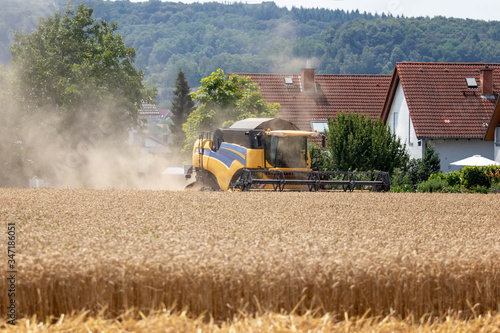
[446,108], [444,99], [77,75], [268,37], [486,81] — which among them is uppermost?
[268,37]

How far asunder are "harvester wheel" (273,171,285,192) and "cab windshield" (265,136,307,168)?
1056mm

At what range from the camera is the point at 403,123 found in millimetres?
43719

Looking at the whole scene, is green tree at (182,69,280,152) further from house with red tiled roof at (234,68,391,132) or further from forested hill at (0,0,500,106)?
forested hill at (0,0,500,106)

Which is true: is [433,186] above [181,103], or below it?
below

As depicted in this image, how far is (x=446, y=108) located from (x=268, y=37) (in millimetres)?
89700

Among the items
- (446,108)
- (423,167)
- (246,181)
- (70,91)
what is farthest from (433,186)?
(70,91)

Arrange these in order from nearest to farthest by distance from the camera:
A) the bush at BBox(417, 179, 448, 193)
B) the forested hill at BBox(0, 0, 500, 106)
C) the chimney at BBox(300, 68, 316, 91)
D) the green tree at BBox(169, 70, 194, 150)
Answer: the bush at BBox(417, 179, 448, 193) → the chimney at BBox(300, 68, 316, 91) → the forested hill at BBox(0, 0, 500, 106) → the green tree at BBox(169, 70, 194, 150)

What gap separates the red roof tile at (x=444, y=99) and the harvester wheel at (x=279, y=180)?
19.4m

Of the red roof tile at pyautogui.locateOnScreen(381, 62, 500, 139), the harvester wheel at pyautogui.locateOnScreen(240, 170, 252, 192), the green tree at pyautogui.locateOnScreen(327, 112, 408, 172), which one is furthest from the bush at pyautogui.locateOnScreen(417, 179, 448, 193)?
the red roof tile at pyautogui.locateOnScreen(381, 62, 500, 139)

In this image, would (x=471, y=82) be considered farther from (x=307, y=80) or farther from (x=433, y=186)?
(x=433, y=186)

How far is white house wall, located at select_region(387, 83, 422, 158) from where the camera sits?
42.2 meters

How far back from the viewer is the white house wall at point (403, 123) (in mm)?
42219

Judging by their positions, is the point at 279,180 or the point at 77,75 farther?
the point at 77,75

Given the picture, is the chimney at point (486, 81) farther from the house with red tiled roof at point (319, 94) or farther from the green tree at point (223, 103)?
the green tree at point (223, 103)
